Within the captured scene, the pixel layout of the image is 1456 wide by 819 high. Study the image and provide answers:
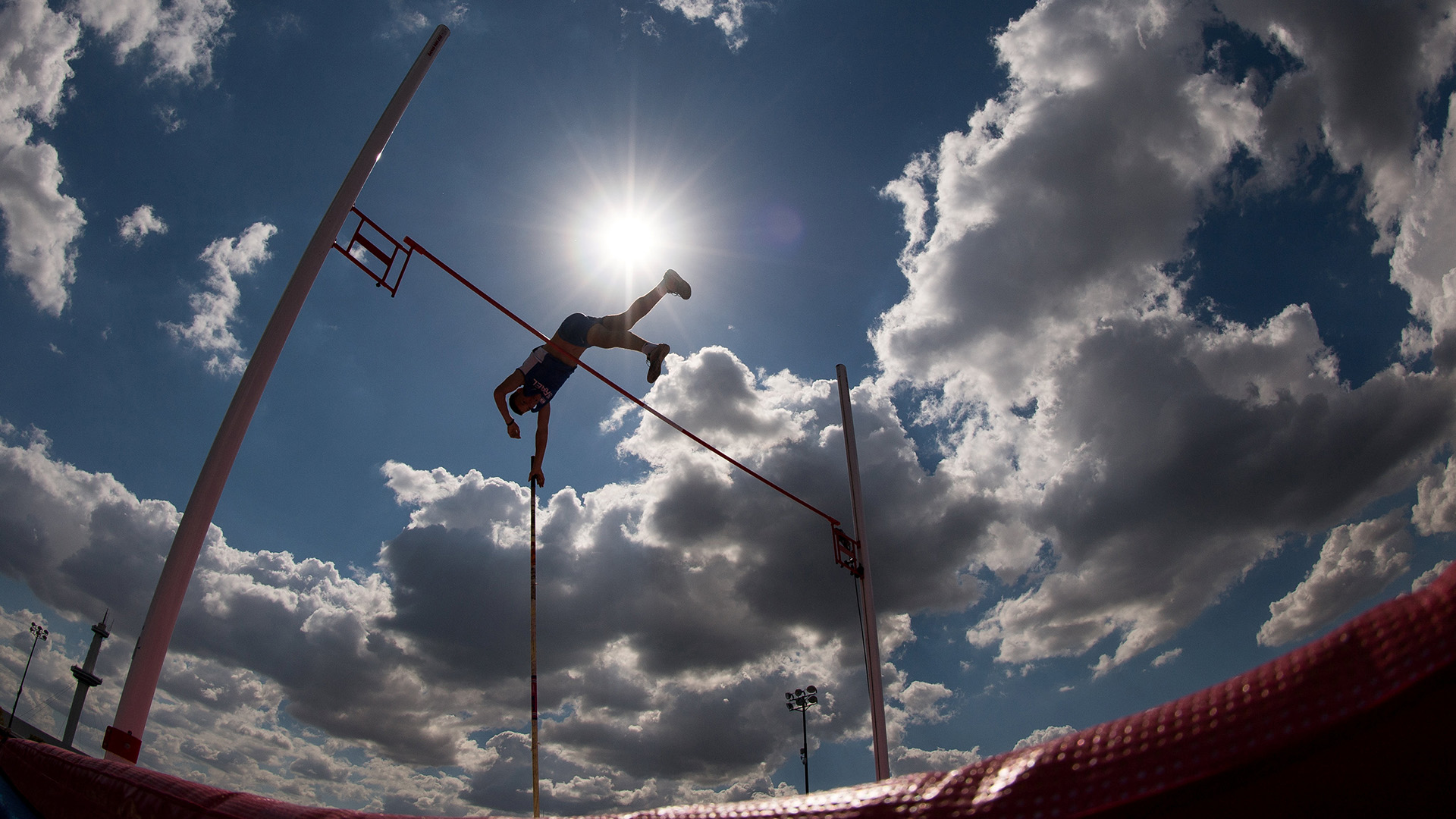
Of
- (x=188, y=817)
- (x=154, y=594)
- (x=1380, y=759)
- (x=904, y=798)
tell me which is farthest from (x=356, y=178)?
(x=1380, y=759)

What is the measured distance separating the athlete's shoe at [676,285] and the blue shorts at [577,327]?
745mm

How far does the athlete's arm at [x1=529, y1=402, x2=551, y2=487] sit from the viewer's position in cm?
638

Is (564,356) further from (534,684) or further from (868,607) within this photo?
(868,607)

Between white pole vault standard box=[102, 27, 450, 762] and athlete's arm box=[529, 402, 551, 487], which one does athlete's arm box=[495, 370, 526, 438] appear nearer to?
athlete's arm box=[529, 402, 551, 487]

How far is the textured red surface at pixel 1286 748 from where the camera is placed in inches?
28.3

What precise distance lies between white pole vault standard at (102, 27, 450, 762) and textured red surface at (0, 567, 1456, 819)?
5.09 meters

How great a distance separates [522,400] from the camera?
6.84 meters

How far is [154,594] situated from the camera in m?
4.33

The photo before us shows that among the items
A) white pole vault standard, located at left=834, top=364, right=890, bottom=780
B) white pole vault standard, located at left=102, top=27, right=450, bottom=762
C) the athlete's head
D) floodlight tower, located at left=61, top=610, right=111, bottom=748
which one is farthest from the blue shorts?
floodlight tower, located at left=61, top=610, right=111, bottom=748

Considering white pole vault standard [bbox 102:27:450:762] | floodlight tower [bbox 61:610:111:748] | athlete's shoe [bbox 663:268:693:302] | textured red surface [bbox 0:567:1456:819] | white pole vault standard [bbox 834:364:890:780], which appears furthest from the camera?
floodlight tower [bbox 61:610:111:748]

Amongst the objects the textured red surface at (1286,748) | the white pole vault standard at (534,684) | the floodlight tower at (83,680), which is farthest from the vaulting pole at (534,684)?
the floodlight tower at (83,680)

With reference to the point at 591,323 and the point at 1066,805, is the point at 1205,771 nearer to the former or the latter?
the point at 1066,805

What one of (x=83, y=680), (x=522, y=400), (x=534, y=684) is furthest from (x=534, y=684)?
(x=83, y=680)

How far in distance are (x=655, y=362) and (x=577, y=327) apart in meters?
0.84
